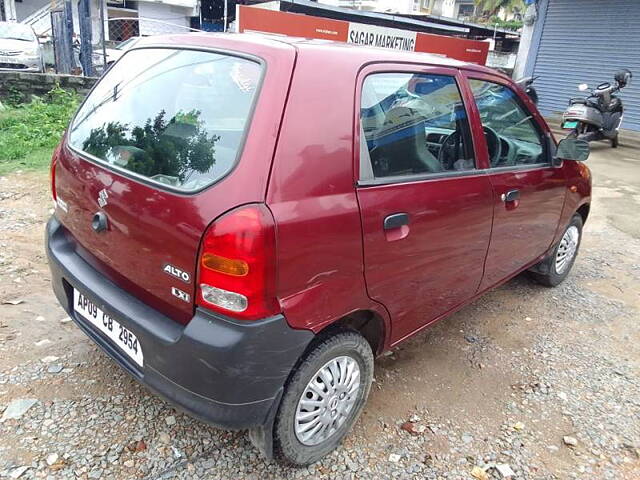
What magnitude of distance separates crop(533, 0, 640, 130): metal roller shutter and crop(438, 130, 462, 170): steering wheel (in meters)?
9.98

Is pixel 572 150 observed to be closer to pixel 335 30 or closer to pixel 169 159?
pixel 169 159

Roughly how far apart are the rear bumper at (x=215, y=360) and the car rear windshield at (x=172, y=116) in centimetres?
50

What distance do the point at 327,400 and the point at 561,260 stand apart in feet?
8.75

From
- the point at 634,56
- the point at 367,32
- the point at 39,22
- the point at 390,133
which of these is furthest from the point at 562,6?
the point at 39,22

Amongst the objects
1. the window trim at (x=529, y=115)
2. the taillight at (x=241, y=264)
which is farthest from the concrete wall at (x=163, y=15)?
the taillight at (x=241, y=264)

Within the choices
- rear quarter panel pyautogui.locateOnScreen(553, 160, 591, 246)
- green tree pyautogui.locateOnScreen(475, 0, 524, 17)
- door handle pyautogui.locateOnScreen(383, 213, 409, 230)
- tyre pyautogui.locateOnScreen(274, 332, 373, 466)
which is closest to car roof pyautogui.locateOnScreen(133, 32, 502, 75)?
door handle pyautogui.locateOnScreen(383, 213, 409, 230)

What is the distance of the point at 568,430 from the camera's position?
2443 mm

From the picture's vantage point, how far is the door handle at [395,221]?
6.46 ft

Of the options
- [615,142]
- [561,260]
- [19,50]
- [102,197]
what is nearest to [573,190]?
[561,260]

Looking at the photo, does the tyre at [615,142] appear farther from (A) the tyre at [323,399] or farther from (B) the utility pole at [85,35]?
(B) the utility pole at [85,35]

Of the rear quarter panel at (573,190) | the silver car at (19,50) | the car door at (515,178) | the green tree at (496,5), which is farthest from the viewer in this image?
the green tree at (496,5)

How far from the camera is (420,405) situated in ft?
8.29

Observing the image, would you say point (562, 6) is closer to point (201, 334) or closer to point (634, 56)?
point (634, 56)

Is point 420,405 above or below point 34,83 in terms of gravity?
below
